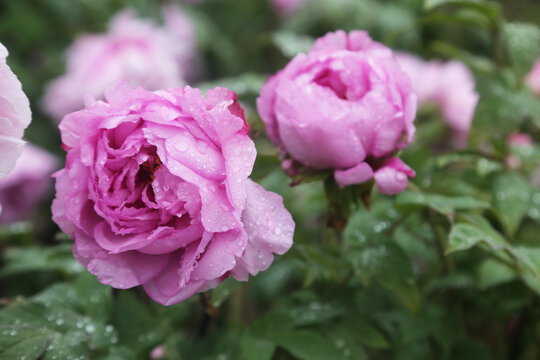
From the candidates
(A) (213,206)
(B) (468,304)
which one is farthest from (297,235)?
(A) (213,206)

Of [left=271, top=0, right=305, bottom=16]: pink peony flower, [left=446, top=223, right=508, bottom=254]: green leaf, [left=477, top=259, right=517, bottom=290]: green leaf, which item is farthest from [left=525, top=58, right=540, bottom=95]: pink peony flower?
[left=271, top=0, right=305, bottom=16]: pink peony flower

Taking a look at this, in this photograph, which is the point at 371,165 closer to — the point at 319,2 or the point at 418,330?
the point at 418,330

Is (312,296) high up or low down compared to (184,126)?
down

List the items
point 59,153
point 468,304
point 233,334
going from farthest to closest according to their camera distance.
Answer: point 59,153 < point 468,304 < point 233,334

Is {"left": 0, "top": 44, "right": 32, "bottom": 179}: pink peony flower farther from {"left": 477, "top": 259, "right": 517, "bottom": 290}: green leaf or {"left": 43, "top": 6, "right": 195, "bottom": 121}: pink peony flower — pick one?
{"left": 43, "top": 6, "right": 195, "bottom": 121}: pink peony flower

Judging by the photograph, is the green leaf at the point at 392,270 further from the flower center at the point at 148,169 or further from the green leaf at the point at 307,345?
the flower center at the point at 148,169

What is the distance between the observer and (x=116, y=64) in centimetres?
118

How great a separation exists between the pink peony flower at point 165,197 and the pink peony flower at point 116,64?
78 centimetres

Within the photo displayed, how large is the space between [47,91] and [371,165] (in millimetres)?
1109

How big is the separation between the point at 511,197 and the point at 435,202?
0.16 m

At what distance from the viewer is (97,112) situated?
41 centimetres

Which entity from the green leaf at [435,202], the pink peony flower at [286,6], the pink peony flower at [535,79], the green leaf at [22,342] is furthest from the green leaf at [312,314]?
the pink peony flower at [286,6]

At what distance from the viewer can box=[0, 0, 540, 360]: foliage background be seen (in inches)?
20.4

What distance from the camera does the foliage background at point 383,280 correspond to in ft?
1.70
